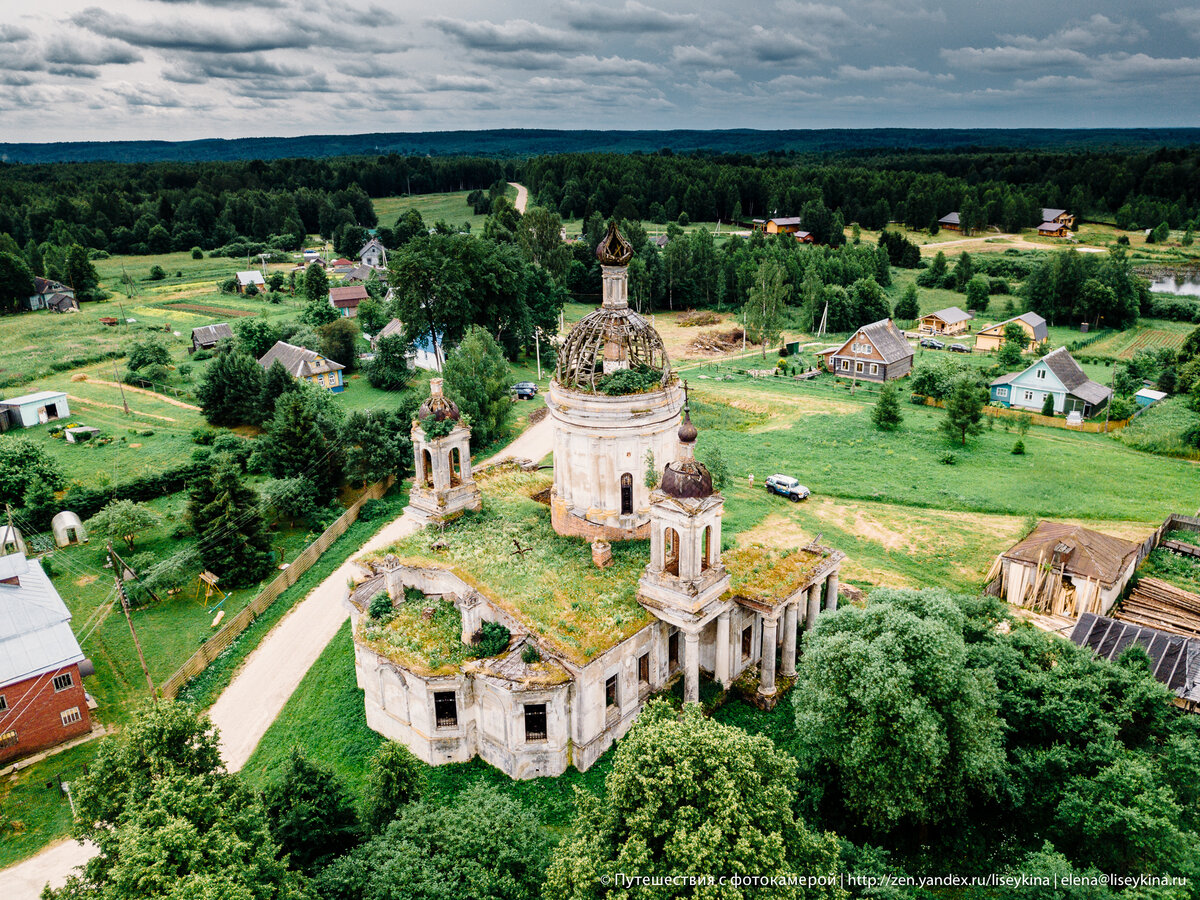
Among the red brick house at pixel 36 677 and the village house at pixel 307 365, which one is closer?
the red brick house at pixel 36 677

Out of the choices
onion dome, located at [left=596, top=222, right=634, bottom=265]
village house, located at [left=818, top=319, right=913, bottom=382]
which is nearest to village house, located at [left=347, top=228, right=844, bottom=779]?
onion dome, located at [left=596, top=222, right=634, bottom=265]

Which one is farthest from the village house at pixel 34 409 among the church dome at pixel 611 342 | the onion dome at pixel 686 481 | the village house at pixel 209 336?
the onion dome at pixel 686 481

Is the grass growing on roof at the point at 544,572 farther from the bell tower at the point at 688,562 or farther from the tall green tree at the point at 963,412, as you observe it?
the tall green tree at the point at 963,412

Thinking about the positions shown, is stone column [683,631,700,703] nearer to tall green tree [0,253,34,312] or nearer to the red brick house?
the red brick house

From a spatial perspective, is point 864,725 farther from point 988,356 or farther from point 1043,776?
point 988,356

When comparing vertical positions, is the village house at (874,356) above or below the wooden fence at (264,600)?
above

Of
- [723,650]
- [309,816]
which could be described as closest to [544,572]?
[723,650]

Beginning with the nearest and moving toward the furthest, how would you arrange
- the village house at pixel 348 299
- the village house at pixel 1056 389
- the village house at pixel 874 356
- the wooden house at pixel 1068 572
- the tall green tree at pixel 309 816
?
the tall green tree at pixel 309 816
the wooden house at pixel 1068 572
the village house at pixel 1056 389
the village house at pixel 874 356
the village house at pixel 348 299
